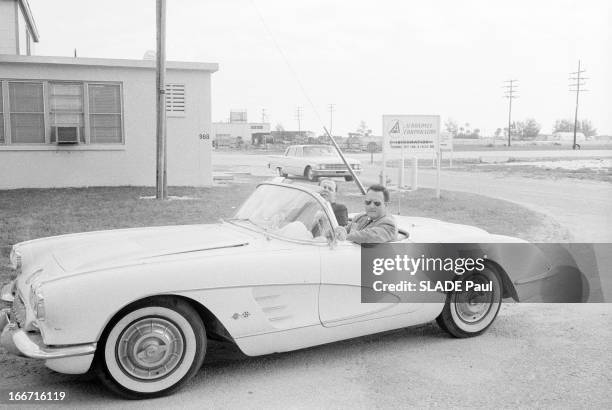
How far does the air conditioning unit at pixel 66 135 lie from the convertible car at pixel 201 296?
12.8 m

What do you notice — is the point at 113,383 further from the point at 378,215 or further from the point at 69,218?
the point at 69,218

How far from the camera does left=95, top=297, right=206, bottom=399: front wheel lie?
3.76 meters

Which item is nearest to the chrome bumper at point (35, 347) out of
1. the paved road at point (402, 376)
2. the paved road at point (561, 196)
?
the paved road at point (402, 376)

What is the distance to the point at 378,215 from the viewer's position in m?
5.22

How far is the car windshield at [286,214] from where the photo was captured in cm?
461

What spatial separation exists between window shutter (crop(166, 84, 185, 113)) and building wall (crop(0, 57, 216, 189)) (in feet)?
0.46

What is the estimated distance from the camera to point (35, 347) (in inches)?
142

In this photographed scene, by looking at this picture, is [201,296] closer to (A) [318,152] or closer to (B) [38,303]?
(B) [38,303]

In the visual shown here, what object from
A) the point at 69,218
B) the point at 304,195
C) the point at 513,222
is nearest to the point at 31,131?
the point at 69,218

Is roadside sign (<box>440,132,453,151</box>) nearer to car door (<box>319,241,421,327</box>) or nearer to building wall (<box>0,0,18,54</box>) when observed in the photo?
building wall (<box>0,0,18,54</box>)

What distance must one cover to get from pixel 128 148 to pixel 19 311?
13989 millimetres

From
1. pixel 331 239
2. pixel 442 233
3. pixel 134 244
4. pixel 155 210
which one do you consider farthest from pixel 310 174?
pixel 134 244

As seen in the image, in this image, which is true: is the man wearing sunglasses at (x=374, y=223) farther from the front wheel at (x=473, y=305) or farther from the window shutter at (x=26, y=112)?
the window shutter at (x=26, y=112)

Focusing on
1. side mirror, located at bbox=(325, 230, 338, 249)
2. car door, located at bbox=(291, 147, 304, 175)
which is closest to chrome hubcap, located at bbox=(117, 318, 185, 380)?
side mirror, located at bbox=(325, 230, 338, 249)
